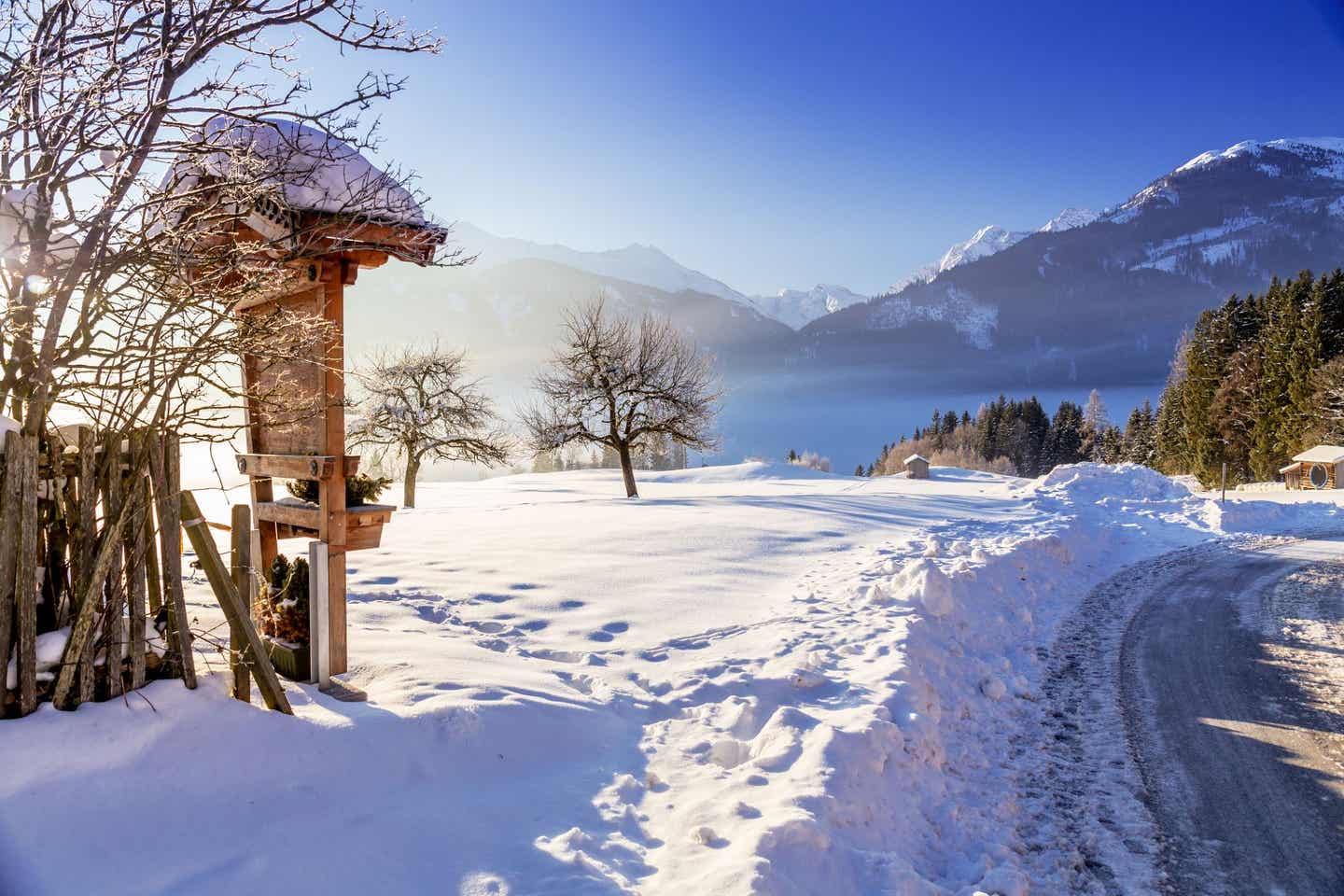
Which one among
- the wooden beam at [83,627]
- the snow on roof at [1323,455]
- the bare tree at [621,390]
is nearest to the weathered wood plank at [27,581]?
the wooden beam at [83,627]

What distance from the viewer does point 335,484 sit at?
5.33 metres

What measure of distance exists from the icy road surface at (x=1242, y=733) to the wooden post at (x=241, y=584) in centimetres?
560

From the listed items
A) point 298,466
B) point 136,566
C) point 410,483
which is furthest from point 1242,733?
point 410,483

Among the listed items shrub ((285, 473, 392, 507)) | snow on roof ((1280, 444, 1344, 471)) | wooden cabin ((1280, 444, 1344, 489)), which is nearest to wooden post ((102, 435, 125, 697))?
shrub ((285, 473, 392, 507))

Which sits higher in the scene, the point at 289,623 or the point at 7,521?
the point at 7,521

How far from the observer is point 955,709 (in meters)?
5.72

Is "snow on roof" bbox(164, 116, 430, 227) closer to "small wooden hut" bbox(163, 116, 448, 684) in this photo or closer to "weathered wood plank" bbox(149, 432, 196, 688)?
"small wooden hut" bbox(163, 116, 448, 684)

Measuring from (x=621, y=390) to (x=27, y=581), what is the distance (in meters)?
20.4

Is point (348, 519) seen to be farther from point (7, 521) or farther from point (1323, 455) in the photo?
point (1323, 455)

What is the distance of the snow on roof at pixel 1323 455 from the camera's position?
31.4m

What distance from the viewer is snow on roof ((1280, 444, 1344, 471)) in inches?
1238

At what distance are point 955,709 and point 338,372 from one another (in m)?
5.99

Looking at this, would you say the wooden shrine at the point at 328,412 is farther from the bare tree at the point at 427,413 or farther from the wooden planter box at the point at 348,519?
the bare tree at the point at 427,413

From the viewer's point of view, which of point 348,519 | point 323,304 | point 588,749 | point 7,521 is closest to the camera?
point 7,521
